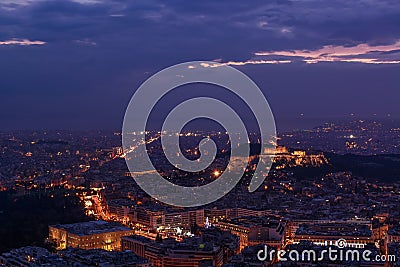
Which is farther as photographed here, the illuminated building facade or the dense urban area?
the illuminated building facade

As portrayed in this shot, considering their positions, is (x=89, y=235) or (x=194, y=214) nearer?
(x=89, y=235)

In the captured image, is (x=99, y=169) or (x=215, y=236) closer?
(x=215, y=236)

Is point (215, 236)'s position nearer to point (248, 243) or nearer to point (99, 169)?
point (248, 243)

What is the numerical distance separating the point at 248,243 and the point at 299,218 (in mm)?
2487

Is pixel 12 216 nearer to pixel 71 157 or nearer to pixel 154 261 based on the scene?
pixel 154 261

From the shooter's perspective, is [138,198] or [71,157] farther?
[71,157]

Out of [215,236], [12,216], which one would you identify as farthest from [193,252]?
[12,216]

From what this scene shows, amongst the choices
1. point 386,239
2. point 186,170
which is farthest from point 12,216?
point 186,170

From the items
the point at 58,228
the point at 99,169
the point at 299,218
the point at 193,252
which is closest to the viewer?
the point at 193,252

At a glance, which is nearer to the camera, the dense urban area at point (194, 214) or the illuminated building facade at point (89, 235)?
the dense urban area at point (194, 214)

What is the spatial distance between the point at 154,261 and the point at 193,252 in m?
0.65

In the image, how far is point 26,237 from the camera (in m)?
11.0

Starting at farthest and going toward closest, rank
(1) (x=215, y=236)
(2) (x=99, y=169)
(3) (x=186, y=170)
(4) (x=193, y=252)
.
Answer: (2) (x=99, y=169) < (3) (x=186, y=170) < (1) (x=215, y=236) < (4) (x=193, y=252)

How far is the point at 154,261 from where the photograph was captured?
909 cm
